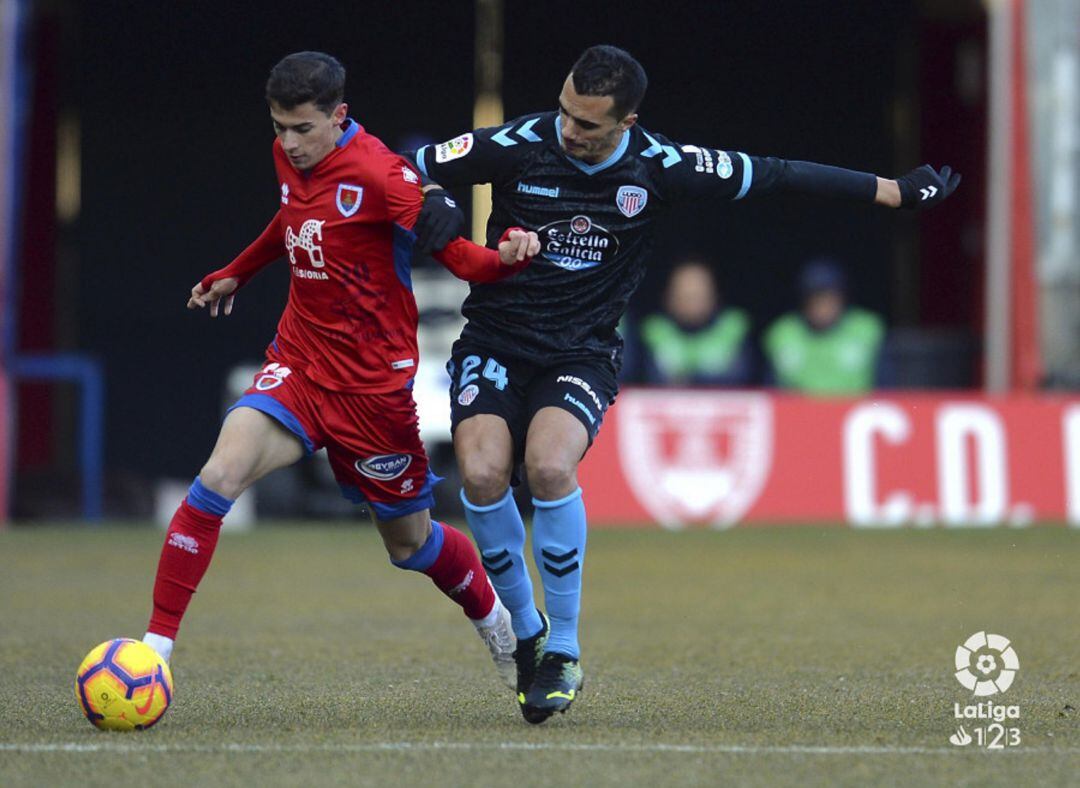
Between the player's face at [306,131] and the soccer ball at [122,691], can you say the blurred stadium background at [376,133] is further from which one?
the soccer ball at [122,691]

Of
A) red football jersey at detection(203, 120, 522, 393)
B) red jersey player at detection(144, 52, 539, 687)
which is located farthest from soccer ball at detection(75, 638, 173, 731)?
red football jersey at detection(203, 120, 522, 393)

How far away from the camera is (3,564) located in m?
11.6

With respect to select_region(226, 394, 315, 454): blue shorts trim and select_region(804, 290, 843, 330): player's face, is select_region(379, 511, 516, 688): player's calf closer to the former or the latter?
select_region(226, 394, 315, 454): blue shorts trim

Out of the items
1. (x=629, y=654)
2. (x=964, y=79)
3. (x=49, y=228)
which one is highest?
(x=964, y=79)

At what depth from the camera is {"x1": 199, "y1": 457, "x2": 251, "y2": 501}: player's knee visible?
5.89 metres

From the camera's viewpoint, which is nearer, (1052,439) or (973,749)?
(973,749)

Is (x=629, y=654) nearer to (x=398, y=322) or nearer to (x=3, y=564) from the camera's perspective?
(x=398, y=322)

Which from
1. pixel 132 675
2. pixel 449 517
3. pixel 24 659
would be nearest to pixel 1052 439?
pixel 449 517

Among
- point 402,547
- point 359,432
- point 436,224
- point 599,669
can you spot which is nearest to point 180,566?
point 359,432

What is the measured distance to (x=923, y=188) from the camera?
6.41 meters

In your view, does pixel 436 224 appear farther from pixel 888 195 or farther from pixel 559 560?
pixel 888 195

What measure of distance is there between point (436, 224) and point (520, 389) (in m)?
0.68

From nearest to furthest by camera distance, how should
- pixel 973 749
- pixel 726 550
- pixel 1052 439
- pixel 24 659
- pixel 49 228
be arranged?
pixel 973 749
pixel 24 659
pixel 726 550
pixel 1052 439
pixel 49 228

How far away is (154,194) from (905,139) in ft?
25.8
